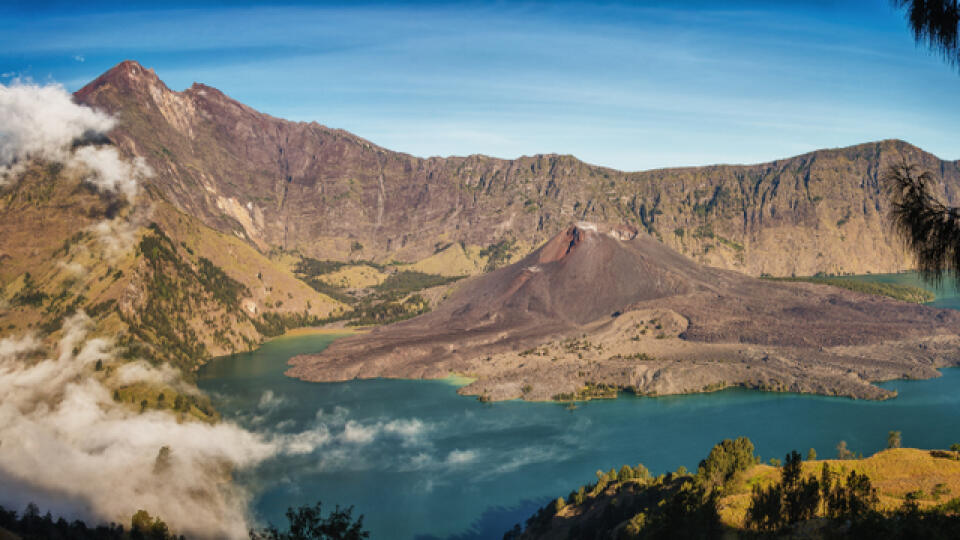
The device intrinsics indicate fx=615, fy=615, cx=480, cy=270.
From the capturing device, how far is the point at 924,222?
1234cm

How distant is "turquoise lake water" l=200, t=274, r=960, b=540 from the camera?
73544 millimetres

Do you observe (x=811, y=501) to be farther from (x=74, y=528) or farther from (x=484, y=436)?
(x=484, y=436)

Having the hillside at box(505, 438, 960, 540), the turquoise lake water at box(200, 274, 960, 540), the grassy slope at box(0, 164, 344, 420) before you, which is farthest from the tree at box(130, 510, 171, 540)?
the grassy slope at box(0, 164, 344, 420)

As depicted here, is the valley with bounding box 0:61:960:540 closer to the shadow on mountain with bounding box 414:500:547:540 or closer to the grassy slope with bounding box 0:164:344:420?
the shadow on mountain with bounding box 414:500:547:540

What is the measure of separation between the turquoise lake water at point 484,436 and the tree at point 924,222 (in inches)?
2391

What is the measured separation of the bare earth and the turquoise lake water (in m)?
5.41

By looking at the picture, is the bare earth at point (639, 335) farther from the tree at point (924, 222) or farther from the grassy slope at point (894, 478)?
the tree at point (924, 222)

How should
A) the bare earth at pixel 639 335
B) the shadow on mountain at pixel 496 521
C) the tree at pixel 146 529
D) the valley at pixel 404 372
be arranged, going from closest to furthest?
1. the tree at pixel 146 529
2. the shadow on mountain at pixel 496 521
3. the valley at pixel 404 372
4. the bare earth at pixel 639 335

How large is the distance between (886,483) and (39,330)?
139331 mm

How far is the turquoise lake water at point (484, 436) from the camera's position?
73.5 m

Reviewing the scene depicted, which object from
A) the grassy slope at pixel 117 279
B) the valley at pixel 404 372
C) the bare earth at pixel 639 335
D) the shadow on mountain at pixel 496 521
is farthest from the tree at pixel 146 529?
the bare earth at pixel 639 335

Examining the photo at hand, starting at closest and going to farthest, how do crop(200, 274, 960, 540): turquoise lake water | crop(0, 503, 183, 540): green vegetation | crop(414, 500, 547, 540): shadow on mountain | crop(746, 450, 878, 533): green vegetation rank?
crop(746, 450, 878, 533): green vegetation → crop(0, 503, 183, 540): green vegetation → crop(414, 500, 547, 540): shadow on mountain → crop(200, 274, 960, 540): turquoise lake water

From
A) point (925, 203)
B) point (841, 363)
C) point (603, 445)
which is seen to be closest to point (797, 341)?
point (841, 363)

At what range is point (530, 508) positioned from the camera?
7144 cm
